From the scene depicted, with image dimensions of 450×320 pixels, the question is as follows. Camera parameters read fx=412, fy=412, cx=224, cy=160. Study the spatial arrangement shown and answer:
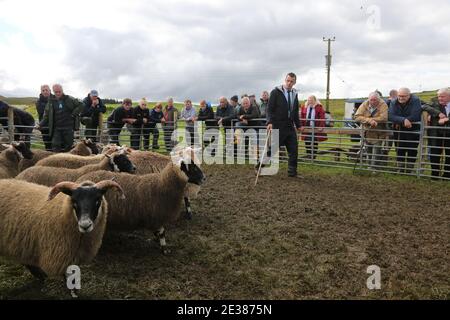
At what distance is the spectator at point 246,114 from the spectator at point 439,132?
17.0 feet

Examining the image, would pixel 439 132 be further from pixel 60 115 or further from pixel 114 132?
pixel 114 132

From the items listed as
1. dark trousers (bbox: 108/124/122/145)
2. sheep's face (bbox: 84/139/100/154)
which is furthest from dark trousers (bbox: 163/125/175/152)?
sheep's face (bbox: 84/139/100/154)

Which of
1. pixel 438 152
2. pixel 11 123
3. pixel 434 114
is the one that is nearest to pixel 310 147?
pixel 438 152

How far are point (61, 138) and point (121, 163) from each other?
539 centimetres

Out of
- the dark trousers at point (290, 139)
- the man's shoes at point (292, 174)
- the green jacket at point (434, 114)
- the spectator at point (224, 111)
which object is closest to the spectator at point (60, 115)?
the spectator at point (224, 111)

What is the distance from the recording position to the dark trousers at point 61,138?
1098 centimetres

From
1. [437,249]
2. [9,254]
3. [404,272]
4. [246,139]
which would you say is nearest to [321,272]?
[404,272]

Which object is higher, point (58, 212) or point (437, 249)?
point (58, 212)

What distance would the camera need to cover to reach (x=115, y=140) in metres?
14.3

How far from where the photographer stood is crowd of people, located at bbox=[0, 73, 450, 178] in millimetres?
9648

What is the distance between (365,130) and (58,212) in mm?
8398

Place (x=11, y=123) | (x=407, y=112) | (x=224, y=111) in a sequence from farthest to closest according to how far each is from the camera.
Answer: (x=224, y=111) < (x=11, y=123) < (x=407, y=112)

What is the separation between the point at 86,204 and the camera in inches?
153
